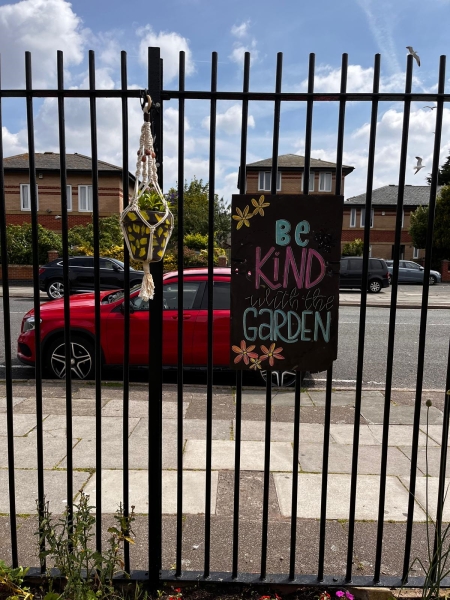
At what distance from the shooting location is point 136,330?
6672 millimetres

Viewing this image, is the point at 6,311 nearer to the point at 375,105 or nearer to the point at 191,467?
the point at 375,105

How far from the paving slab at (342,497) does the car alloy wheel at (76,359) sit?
367cm

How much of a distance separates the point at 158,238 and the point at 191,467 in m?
2.38

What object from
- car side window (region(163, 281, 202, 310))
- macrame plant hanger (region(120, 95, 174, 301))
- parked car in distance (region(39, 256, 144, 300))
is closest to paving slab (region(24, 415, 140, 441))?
car side window (region(163, 281, 202, 310))

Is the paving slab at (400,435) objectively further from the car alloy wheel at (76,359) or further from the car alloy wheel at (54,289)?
the car alloy wheel at (54,289)

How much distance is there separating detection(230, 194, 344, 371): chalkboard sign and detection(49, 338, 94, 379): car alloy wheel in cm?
474

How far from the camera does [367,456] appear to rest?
4.35 metres

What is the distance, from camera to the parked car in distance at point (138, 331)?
6629 mm

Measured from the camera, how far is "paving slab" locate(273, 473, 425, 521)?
331 cm

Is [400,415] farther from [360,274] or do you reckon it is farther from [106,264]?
[360,274]

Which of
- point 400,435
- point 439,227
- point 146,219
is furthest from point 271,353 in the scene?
point 439,227

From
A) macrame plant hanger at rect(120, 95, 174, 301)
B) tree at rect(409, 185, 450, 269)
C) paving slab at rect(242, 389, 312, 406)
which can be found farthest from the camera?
tree at rect(409, 185, 450, 269)

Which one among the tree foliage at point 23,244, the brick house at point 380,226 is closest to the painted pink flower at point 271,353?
the tree foliage at point 23,244

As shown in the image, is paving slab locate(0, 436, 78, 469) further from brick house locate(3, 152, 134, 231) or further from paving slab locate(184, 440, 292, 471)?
brick house locate(3, 152, 134, 231)
